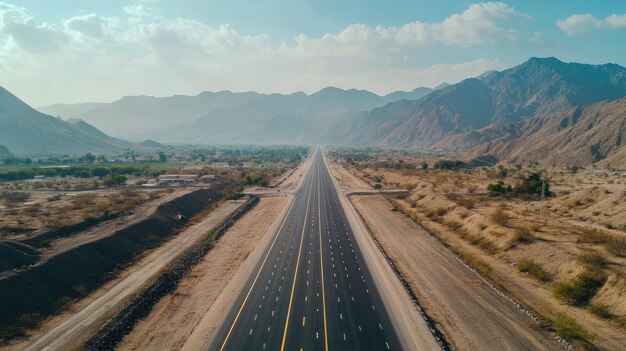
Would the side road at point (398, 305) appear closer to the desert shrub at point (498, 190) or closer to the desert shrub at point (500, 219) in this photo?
the desert shrub at point (500, 219)

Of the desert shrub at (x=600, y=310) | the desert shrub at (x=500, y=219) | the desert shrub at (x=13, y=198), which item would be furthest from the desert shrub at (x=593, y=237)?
the desert shrub at (x=13, y=198)

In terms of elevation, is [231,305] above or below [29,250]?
below

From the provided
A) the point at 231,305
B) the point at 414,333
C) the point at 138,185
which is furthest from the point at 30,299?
the point at 138,185

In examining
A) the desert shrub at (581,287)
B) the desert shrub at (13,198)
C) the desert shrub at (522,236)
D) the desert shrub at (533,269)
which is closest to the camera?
the desert shrub at (581,287)

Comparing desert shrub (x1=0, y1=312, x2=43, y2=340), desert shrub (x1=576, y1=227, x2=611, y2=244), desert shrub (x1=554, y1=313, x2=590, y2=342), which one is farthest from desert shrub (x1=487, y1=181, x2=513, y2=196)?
desert shrub (x1=0, y1=312, x2=43, y2=340)

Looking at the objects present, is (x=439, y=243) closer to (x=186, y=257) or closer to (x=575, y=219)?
(x=575, y=219)

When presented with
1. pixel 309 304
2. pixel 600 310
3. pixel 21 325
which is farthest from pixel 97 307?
pixel 600 310
